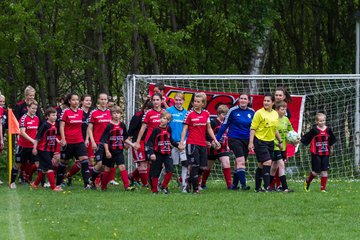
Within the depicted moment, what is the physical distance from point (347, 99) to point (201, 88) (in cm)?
349

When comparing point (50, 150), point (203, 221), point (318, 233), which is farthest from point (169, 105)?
point (318, 233)

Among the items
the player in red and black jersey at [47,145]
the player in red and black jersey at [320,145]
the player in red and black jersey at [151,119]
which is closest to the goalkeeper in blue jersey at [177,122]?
the player in red and black jersey at [151,119]

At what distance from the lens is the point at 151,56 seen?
29203mm

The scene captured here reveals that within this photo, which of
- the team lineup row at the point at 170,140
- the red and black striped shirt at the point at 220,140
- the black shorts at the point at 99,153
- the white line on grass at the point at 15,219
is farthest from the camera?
the red and black striped shirt at the point at 220,140

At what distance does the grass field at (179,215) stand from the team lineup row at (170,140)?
50 centimetres

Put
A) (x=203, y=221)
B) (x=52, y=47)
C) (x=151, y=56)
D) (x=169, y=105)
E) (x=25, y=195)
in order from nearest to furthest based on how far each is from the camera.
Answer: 1. (x=203, y=221)
2. (x=25, y=195)
3. (x=169, y=105)
4. (x=52, y=47)
5. (x=151, y=56)

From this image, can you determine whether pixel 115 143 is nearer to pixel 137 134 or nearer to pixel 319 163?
pixel 137 134

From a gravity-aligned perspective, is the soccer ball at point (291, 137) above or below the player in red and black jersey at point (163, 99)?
below

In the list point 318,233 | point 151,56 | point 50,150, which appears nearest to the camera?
point 318,233

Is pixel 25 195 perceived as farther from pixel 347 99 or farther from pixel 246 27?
pixel 246 27

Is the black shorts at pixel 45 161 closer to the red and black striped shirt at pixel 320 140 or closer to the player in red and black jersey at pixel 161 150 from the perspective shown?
the player in red and black jersey at pixel 161 150

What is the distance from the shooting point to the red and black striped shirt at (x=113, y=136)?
17.7 meters

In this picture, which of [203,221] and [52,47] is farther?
[52,47]

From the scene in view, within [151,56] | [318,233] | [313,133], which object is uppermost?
[151,56]
